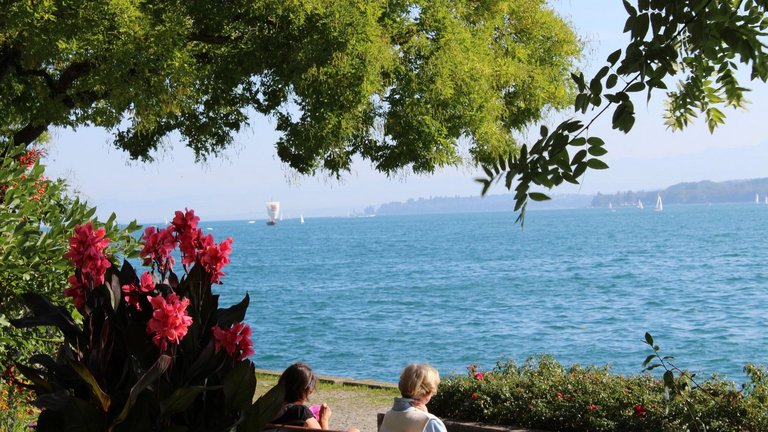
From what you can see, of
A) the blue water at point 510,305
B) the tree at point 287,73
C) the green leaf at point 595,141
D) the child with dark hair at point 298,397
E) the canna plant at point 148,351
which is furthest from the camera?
the blue water at point 510,305

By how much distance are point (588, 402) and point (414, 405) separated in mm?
3479

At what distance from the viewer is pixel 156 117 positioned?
10906 mm

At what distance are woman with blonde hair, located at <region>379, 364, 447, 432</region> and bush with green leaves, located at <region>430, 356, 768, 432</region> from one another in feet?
9.61

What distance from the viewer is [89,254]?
4.04m

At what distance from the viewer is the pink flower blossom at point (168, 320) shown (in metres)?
3.73

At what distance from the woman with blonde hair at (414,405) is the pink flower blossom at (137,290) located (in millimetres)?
2031

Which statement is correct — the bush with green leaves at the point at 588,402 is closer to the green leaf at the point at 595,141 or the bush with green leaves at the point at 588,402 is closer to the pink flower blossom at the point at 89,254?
the pink flower blossom at the point at 89,254

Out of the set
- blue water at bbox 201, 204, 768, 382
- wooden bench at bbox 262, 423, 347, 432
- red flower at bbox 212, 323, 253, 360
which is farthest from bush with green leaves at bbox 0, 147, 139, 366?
blue water at bbox 201, 204, 768, 382

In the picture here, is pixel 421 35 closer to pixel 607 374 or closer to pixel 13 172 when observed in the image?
pixel 607 374

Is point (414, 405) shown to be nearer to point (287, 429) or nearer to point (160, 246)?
point (287, 429)

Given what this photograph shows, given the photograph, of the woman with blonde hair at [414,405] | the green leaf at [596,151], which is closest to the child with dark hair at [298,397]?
the woman with blonde hair at [414,405]

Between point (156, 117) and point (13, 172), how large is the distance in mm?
3913

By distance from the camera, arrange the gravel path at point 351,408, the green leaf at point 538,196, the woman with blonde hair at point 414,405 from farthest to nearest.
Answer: the gravel path at point 351,408
the woman with blonde hair at point 414,405
the green leaf at point 538,196

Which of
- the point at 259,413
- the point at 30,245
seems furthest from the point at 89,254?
the point at 30,245
